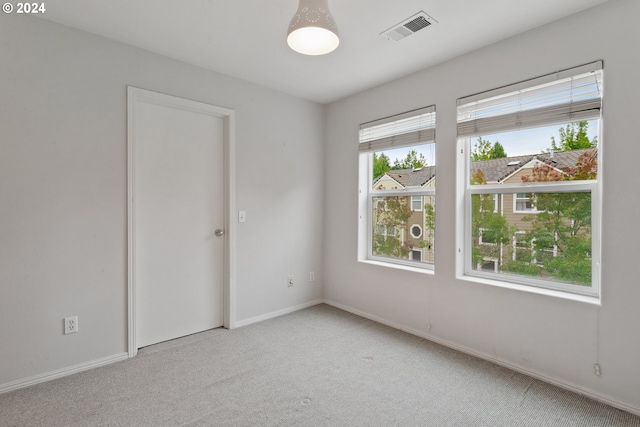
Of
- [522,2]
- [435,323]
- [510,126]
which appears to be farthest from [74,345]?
[522,2]

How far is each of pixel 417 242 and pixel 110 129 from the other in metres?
2.96

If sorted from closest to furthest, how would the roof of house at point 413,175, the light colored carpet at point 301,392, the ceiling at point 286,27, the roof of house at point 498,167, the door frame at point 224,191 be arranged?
1. the light colored carpet at point 301,392
2. the ceiling at point 286,27
3. the roof of house at point 498,167
4. the door frame at point 224,191
5. the roof of house at point 413,175

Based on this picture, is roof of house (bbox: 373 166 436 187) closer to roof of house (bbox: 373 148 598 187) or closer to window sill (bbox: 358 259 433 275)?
roof of house (bbox: 373 148 598 187)

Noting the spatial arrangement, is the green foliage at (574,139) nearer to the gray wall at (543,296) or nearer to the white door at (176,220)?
the gray wall at (543,296)

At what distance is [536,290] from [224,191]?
113 inches

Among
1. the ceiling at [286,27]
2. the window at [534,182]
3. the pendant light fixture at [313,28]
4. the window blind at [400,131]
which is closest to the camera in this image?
the pendant light fixture at [313,28]

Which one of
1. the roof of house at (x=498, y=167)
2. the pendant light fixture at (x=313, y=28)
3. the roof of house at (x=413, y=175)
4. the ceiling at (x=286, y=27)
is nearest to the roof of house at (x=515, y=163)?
the roof of house at (x=498, y=167)

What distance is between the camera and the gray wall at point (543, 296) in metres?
1.96

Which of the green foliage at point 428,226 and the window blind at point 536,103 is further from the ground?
the window blind at point 536,103

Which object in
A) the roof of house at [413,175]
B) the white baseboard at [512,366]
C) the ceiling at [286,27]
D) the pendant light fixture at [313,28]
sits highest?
the ceiling at [286,27]

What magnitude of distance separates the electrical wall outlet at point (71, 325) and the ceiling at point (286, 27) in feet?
7.13

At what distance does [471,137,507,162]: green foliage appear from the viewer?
8.72ft

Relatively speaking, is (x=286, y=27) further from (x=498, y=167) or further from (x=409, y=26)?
(x=498, y=167)

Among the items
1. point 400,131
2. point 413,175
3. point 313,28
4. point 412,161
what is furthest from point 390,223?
point 313,28
